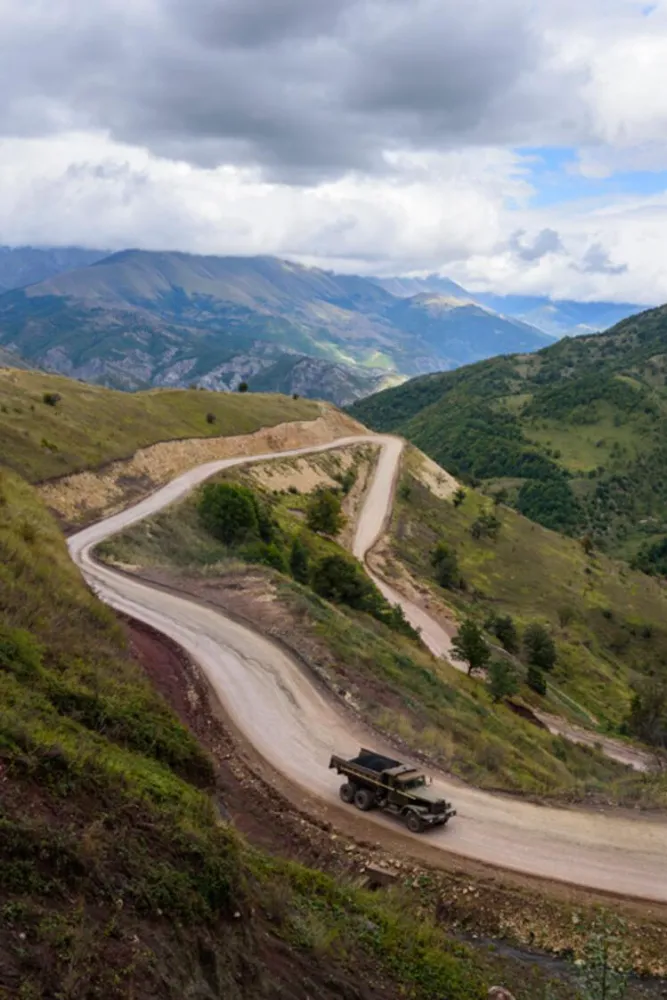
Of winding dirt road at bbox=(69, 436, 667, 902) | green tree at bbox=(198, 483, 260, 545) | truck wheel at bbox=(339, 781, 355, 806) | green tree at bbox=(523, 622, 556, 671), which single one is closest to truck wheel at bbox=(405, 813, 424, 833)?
winding dirt road at bbox=(69, 436, 667, 902)

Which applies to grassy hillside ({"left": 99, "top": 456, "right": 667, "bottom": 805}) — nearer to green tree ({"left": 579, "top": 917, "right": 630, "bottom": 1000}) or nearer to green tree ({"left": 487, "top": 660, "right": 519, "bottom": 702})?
green tree ({"left": 487, "top": 660, "right": 519, "bottom": 702})

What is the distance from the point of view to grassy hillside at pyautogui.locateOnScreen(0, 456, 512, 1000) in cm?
945

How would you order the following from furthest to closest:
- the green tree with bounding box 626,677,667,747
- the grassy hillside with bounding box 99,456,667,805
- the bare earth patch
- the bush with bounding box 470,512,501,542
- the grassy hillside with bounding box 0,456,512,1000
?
the bush with bounding box 470,512,501,542, the green tree with bounding box 626,677,667,747, the bare earth patch, the grassy hillside with bounding box 99,456,667,805, the grassy hillside with bounding box 0,456,512,1000

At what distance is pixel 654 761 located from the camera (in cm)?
5594

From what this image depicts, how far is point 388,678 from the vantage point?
35156 mm

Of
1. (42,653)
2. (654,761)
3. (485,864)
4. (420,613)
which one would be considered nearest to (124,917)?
(42,653)

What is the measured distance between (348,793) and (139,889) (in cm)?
1252

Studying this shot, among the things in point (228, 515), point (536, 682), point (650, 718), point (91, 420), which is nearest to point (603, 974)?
point (228, 515)

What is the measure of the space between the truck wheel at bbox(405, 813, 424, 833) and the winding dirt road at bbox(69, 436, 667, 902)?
0.35 m

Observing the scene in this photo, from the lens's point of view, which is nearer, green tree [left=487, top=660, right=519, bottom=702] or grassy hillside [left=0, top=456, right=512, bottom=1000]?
grassy hillside [left=0, top=456, right=512, bottom=1000]

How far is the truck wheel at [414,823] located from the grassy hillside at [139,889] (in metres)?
3.66

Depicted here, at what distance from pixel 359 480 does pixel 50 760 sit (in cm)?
10169

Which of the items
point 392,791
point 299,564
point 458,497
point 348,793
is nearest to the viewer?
point 392,791

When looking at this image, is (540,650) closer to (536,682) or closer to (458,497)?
(536,682)
